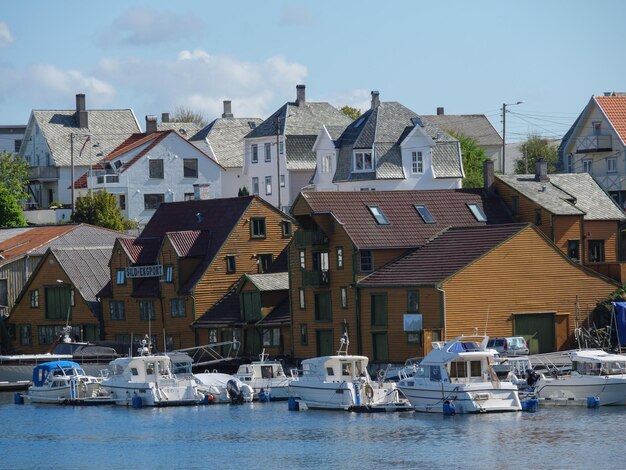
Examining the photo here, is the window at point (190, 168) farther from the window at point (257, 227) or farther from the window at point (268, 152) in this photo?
the window at point (257, 227)

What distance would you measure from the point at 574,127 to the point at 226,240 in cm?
3485

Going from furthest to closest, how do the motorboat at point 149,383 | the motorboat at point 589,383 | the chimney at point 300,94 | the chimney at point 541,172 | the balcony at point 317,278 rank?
the chimney at point 300,94, the chimney at point 541,172, the balcony at point 317,278, the motorboat at point 149,383, the motorboat at point 589,383

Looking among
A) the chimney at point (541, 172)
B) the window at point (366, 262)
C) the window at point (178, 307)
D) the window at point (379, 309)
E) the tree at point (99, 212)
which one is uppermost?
the tree at point (99, 212)

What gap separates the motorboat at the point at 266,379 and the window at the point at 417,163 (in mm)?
42214

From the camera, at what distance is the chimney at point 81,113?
15538 centimetres

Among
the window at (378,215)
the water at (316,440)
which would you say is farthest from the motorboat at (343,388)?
the window at (378,215)

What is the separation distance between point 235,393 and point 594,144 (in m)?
46.8

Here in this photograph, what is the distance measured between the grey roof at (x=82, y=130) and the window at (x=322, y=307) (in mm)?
61408

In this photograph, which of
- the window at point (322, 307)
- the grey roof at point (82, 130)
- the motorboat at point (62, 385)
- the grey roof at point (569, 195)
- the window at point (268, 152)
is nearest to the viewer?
the motorboat at point (62, 385)

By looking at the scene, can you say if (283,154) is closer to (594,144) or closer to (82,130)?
(594,144)

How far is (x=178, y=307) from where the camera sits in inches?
3952

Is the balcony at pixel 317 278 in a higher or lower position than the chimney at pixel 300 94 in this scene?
lower

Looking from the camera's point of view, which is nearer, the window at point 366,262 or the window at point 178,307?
the window at point 366,262

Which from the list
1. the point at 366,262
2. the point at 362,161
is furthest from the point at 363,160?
the point at 366,262
